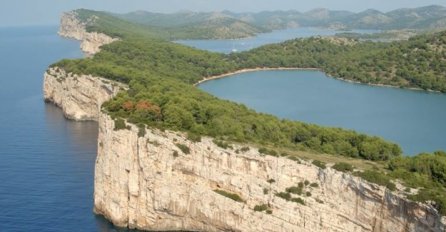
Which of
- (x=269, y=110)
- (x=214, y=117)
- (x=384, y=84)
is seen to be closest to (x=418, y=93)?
(x=384, y=84)

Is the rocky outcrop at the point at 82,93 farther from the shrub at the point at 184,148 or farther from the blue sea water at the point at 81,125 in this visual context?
the shrub at the point at 184,148

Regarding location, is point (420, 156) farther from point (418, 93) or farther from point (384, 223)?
point (418, 93)

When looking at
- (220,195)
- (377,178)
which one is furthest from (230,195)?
(377,178)

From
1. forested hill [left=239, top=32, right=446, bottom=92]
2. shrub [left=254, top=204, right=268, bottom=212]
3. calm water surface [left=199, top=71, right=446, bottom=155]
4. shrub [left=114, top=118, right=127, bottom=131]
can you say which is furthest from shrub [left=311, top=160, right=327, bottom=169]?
forested hill [left=239, top=32, right=446, bottom=92]

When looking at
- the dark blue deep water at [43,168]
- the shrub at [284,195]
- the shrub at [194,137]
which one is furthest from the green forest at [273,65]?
the dark blue deep water at [43,168]

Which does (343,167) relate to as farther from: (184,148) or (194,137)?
(184,148)

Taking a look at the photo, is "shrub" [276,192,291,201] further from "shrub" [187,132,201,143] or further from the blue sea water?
the blue sea water
